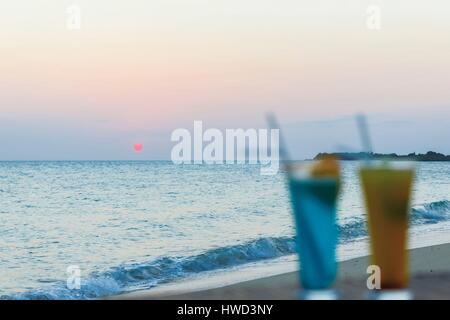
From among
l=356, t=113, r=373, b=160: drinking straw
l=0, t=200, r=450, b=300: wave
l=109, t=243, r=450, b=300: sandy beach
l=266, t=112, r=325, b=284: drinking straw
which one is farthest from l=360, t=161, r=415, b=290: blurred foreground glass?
l=0, t=200, r=450, b=300: wave

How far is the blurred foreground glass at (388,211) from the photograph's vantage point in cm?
169

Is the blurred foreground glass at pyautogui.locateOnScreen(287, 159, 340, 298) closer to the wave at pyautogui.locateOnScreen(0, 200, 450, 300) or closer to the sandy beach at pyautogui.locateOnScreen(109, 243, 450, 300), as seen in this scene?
the sandy beach at pyautogui.locateOnScreen(109, 243, 450, 300)

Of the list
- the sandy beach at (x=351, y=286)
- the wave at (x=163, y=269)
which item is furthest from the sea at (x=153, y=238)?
the sandy beach at (x=351, y=286)

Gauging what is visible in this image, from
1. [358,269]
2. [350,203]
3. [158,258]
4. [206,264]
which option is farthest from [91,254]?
[350,203]

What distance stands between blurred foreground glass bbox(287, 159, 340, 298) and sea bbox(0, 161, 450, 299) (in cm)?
20

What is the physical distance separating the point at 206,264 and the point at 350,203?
6464mm

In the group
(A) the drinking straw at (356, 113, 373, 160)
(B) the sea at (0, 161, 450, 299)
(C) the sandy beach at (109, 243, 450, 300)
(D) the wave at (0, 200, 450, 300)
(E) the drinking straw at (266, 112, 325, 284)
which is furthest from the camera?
(B) the sea at (0, 161, 450, 299)

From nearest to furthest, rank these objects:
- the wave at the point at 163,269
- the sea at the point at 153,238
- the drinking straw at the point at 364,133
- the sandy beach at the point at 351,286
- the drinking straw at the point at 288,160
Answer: the drinking straw at the point at 288,160 → the drinking straw at the point at 364,133 → the sandy beach at the point at 351,286 → the wave at the point at 163,269 → the sea at the point at 153,238

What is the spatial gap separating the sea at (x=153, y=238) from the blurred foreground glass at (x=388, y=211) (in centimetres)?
9

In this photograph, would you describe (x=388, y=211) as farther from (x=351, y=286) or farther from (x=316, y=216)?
(x=351, y=286)

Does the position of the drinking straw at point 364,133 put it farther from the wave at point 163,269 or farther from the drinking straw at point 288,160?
the wave at point 163,269

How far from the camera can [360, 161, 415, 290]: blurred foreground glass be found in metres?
1.69
